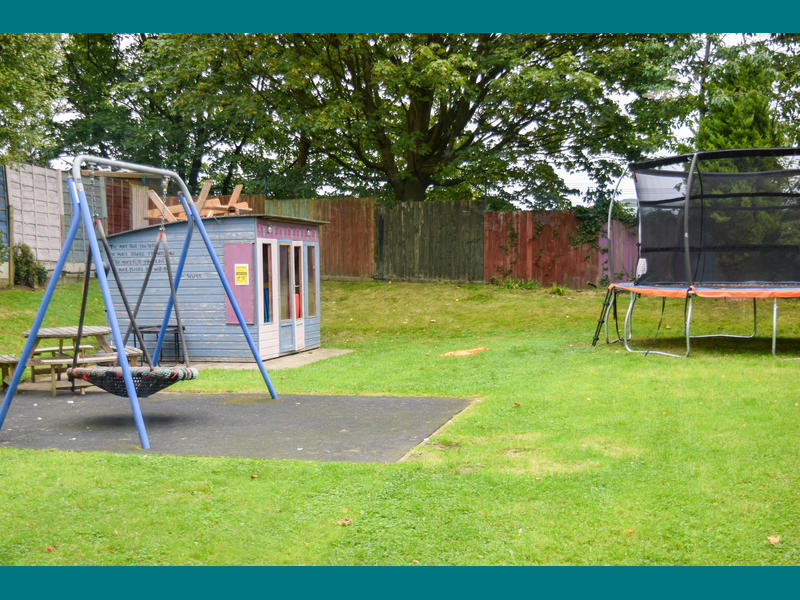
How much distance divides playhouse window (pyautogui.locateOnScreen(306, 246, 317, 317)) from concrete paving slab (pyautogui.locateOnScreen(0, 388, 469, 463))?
4714mm

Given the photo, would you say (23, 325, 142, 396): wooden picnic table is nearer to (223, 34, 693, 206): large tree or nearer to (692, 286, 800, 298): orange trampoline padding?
(692, 286, 800, 298): orange trampoline padding

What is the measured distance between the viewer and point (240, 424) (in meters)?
7.02

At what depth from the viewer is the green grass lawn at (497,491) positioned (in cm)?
384

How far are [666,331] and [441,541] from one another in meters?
10.4

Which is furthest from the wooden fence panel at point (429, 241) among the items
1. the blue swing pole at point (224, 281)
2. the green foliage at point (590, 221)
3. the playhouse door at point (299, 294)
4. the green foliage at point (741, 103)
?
the blue swing pole at point (224, 281)

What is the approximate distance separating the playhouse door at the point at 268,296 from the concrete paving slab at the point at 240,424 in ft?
10.3

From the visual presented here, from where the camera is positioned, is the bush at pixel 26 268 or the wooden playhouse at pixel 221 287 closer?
the wooden playhouse at pixel 221 287

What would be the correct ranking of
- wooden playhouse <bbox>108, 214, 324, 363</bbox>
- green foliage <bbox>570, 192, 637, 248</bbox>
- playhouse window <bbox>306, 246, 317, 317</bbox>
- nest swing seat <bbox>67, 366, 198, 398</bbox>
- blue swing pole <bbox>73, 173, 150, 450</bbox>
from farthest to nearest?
green foliage <bbox>570, 192, 637, 248</bbox>
playhouse window <bbox>306, 246, 317, 317</bbox>
wooden playhouse <bbox>108, 214, 324, 363</bbox>
nest swing seat <bbox>67, 366, 198, 398</bbox>
blue swing pole <bbox>73, 173, 150, 450</bbox>

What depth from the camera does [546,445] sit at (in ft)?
19.0

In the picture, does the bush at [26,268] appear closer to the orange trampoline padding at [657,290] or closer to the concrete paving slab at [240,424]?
the concrete paving slab at [240,424]

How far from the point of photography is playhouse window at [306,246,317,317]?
1343 cm

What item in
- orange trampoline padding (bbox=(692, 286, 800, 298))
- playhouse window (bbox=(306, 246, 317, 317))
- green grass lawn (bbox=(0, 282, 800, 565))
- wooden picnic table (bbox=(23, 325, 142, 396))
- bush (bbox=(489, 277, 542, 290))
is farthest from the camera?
bush (bbox=(489, 277, 542, 290))

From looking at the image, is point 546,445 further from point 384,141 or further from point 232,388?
point 384,141

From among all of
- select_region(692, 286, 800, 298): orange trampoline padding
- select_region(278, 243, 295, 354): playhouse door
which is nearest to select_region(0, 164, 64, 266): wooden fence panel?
select_region(278, 243, 295, 354): playhouse door
